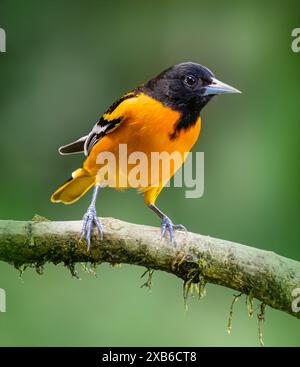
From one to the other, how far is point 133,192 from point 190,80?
7.24ft

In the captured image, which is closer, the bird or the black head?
the bird

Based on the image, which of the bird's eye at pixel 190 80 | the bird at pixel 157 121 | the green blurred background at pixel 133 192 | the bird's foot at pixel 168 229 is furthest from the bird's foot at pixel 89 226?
the green blurred background at pixel 133 192

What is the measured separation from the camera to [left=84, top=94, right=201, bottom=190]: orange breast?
13.6ft

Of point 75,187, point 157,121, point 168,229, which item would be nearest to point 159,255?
point 168,229

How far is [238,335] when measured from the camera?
5.22 meters

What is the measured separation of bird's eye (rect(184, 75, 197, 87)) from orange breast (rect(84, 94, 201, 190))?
0.20m

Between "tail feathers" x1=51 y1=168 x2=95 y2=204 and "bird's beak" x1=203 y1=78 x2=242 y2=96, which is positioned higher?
"bird's beak" x1=203 y1=78 x2=242 y2=96

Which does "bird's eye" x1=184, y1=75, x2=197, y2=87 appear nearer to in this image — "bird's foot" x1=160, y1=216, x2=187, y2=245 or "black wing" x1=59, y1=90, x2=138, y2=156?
"black wing" x1=59, y1=90, x2=138, y2=156

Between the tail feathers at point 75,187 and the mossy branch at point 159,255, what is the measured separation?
113 cm

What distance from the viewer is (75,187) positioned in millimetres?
4781

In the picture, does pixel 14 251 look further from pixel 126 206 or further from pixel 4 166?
pixel 4 166

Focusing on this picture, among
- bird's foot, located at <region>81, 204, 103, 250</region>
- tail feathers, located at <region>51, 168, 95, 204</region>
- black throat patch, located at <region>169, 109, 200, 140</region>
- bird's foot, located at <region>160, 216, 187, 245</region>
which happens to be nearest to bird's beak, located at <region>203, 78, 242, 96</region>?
black throat patch, located at <region>169, 109, 200, 140</region>

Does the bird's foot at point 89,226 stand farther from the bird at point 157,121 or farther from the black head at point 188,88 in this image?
the black head at point 188,88

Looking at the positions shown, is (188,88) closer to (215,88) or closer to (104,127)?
(215,88)
